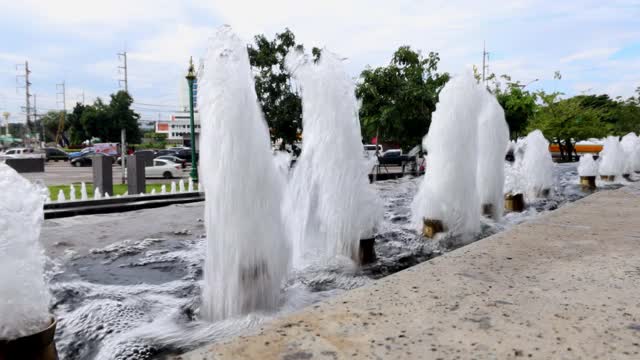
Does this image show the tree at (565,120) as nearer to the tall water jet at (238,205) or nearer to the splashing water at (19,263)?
the tall water jet at (238,205)

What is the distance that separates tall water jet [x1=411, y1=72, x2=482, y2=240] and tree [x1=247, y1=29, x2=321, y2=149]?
1385cm

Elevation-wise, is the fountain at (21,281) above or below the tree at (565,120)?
below

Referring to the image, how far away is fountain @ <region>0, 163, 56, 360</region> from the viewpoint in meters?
2.47

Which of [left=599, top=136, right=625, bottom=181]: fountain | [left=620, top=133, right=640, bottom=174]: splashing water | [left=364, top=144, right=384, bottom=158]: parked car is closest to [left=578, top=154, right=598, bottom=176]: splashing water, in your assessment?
[left=599, top=136, right=625, bottom=181]: fountain

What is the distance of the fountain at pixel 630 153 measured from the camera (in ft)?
61.3

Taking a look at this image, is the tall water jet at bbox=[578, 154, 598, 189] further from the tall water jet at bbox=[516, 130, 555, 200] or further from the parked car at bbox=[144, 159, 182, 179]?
the parked car at bbox=[144, 159, 182, 179]

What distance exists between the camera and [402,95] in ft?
69.7

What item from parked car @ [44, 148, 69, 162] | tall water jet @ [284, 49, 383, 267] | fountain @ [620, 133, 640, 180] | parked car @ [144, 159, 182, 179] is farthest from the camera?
parked car @ [44, 148, 69, 162]

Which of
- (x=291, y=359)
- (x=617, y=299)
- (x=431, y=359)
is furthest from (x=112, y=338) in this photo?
(x=617, y=299)

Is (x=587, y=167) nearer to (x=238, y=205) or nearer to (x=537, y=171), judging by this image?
(x=537, y=171)

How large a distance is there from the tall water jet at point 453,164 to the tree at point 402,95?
46.3 ft

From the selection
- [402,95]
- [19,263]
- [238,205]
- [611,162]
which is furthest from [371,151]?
[19,263]

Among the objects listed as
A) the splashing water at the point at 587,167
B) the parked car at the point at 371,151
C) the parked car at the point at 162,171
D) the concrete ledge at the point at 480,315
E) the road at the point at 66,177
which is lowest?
the road at the point at 66,177

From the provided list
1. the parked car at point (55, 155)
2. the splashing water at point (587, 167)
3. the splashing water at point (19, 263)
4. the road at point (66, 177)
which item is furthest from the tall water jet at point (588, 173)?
the parked car at point (55, 155)
